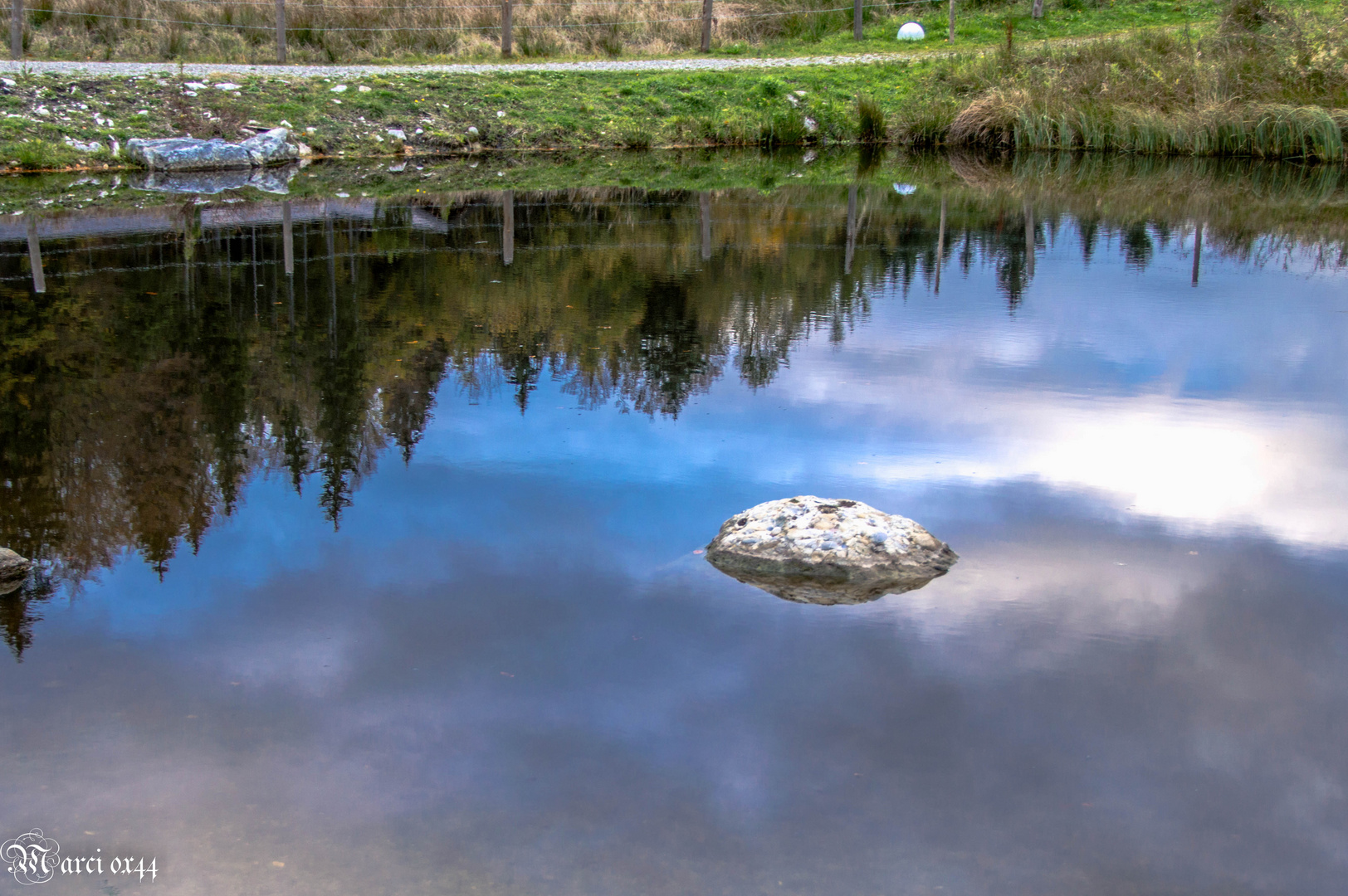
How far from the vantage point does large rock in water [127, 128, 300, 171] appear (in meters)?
14.0

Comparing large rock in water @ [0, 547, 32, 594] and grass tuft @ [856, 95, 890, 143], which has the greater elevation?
grass tuft @ [856, 95, 890, 143]

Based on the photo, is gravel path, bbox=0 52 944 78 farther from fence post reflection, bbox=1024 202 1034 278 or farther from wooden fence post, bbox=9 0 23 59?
fence post reflection, bbox=1024 202 1034 278

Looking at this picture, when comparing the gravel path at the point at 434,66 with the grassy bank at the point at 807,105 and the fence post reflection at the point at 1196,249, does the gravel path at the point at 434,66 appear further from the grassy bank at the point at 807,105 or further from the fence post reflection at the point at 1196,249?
the fence post reflection at the point at 1196,249

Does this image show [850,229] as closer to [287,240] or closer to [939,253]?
[939,253]

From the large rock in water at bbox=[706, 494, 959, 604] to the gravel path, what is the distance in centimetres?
1493

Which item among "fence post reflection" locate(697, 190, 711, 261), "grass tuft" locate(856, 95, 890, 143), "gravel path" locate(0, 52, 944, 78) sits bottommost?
"fence post reflection" locate(697, 190, 711, 261)

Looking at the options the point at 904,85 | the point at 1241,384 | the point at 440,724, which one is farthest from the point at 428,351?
the point at 904,85

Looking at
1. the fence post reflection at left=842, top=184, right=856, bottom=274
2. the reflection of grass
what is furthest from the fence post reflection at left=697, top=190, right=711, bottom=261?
the fence post reflection at left=842, top=184, right=856, bottom=274

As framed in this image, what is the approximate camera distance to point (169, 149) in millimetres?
14086

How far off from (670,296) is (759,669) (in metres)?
4.96

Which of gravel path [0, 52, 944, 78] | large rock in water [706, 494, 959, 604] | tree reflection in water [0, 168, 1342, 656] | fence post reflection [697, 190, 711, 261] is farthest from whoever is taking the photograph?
gravel path [0, 52, 944, 78]

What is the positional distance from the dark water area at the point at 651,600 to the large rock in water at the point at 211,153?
6.75 meters

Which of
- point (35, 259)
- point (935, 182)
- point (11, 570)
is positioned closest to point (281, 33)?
point (935, 182)

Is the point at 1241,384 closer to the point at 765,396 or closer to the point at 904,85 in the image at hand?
the point at 765,396
